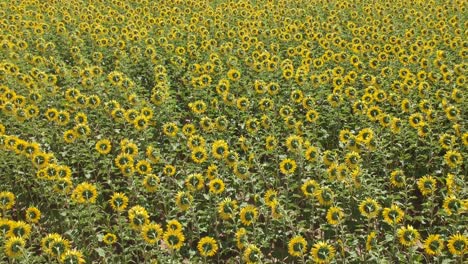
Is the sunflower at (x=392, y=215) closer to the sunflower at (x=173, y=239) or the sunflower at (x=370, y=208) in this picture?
the sunflower at (x=370, y=208)

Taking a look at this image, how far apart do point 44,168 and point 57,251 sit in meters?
1.59

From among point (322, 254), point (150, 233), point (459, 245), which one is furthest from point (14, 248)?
point (459, 245)

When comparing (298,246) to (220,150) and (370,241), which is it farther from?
(220,150)

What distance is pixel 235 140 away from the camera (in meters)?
7.60

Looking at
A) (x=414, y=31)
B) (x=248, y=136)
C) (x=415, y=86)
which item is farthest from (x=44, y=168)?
(x=414, y=31)

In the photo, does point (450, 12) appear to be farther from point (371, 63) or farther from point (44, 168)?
point (44, 168)

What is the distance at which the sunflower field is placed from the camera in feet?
17.3

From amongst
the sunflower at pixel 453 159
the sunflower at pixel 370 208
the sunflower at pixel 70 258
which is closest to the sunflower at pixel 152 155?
the sunflower at pixel 70 258

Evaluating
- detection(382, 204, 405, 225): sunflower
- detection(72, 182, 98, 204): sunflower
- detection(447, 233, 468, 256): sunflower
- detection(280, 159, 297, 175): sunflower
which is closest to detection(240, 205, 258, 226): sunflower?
detection(280, 159, 297, 175): sunflower

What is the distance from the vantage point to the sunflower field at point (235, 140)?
208 inches

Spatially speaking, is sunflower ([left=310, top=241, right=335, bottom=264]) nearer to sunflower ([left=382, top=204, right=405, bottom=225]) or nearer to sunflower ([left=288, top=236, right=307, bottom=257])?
sunflower ([left=288, top=236, right=307, bottom=257])

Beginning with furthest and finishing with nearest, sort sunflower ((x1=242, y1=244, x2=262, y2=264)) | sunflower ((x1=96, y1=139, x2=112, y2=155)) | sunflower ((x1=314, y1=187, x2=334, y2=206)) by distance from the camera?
sunflower ((x1=96, y1=139, x2=112, y2=155)), sunflower ((x1=314, y1=187, x2=334, y2=206)), sunflower ((x1=242, y1=244, x2=262, y2=264))

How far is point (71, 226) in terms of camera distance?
5.73 m

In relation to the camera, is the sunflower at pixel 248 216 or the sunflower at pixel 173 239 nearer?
the sunflower at pixel 173 239
